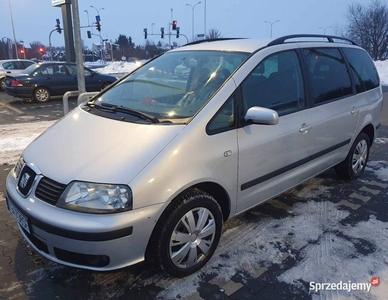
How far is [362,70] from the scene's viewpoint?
4434 millimetres

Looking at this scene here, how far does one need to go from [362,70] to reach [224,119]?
2.71 metres

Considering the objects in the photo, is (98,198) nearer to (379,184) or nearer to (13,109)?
(379,184)

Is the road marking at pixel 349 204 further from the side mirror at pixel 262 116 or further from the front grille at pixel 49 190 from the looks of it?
the front grille at pixel 49 190

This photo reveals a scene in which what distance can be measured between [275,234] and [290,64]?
5.40ft

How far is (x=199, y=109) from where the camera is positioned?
2629 mm

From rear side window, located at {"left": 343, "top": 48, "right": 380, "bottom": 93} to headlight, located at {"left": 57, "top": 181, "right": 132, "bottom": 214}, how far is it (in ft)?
11.0

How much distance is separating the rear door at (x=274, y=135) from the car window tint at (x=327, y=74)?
0.24 metres

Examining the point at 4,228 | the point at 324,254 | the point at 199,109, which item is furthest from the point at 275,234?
the point at 4,228

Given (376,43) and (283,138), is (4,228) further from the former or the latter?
(376,43)

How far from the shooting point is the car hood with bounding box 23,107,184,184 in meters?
2.24

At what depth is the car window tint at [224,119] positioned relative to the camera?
8.57 ft

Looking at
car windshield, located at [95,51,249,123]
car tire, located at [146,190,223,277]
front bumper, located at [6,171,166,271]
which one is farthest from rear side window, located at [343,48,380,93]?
front bumper, located at [6,171,166,271]

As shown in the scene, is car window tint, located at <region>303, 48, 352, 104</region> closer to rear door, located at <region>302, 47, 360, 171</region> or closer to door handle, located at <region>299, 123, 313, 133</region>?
rear door, located at <region>302, 47, 360, 171</region>

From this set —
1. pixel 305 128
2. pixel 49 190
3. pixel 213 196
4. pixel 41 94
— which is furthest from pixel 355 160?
pixel 41 94
